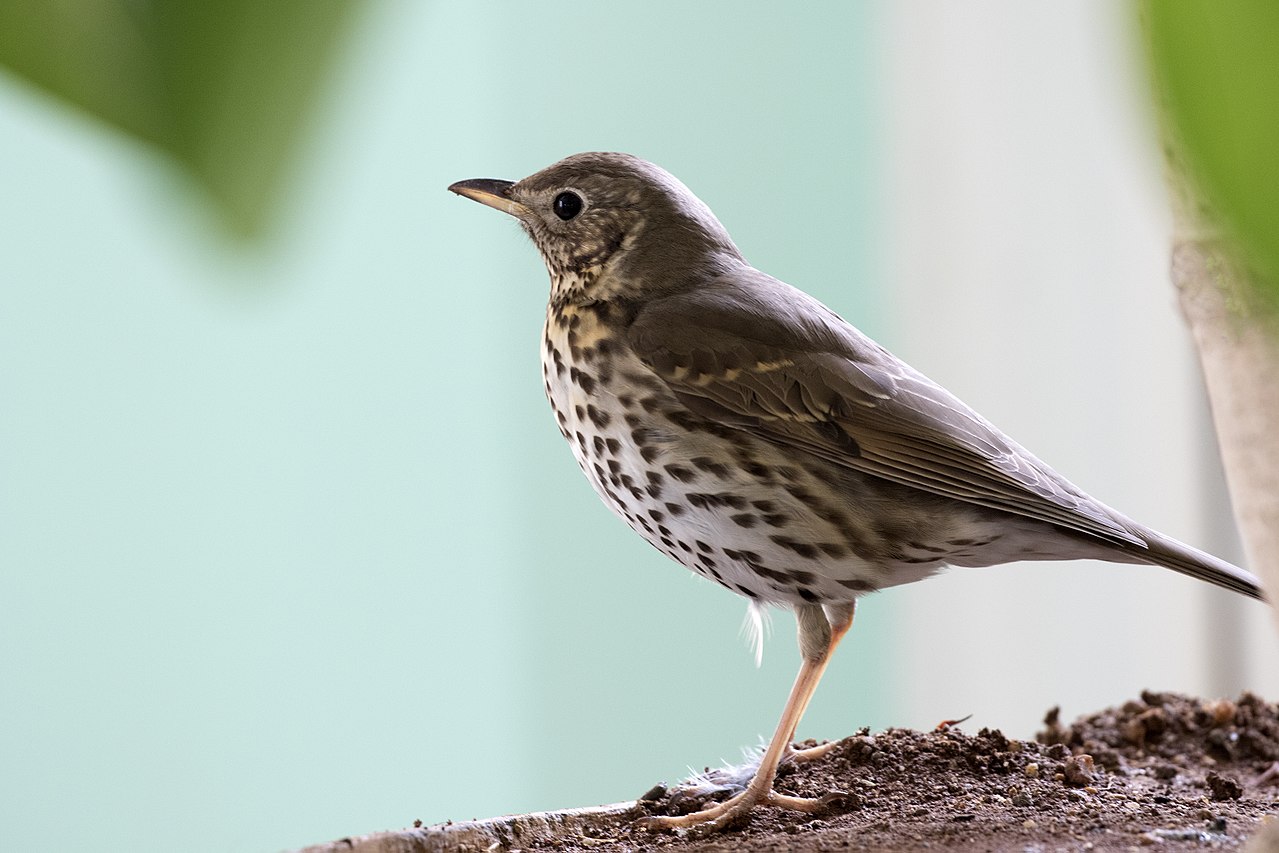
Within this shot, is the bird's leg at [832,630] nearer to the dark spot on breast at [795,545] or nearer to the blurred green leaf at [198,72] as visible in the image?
the dark spot on breast at [795,545]

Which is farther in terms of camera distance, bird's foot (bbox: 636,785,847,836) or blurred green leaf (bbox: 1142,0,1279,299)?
bird's foot (bbox: 636,785,847,836)

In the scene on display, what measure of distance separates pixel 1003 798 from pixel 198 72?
124 cm

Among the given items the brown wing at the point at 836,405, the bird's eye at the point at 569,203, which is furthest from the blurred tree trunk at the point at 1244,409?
the bird's eye at the point at 569,203

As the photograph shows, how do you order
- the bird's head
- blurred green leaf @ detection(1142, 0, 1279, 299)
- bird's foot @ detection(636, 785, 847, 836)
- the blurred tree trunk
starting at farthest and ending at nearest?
the bird's head → bird's foot @ detection(636, 785, 847, 836) → the blurred tree trunk → blurred green leaf @ detection(1142, 0, 1279, 299)

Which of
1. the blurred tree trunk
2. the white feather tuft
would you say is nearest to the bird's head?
the white feather tuft

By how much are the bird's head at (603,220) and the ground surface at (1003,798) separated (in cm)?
66

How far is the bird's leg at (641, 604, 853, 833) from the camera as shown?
1.37m

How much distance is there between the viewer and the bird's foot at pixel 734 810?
135 cm

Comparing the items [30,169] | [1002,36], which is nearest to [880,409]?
[1002,36]

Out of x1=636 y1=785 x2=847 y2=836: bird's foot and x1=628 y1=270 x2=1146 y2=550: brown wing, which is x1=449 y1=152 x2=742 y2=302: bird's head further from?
x1=636 y1=785 x2=847 y2=836: bird's foot

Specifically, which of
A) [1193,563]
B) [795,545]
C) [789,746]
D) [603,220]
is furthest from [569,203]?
[1193,563]

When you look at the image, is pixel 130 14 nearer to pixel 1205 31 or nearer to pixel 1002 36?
pixel 1205 31

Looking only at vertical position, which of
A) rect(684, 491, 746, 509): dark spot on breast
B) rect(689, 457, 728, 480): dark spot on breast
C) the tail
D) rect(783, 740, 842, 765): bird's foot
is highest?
rect(689, 457, 728, 480): dark spot on breast

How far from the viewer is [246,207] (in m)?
0.29
